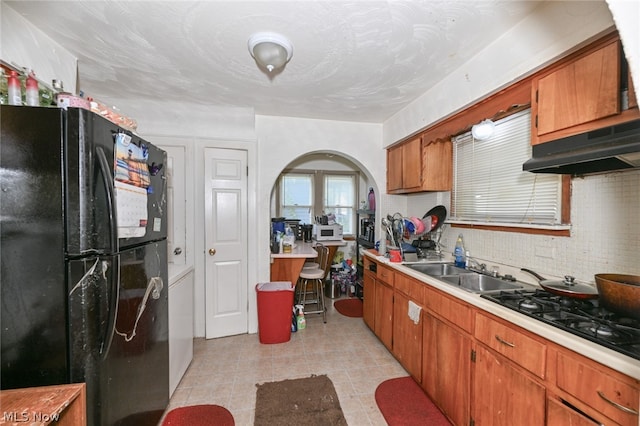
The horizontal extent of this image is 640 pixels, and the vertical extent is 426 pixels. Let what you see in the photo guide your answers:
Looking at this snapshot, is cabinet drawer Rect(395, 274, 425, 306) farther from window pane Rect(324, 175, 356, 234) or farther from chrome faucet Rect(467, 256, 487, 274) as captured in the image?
window pane Rect(324, 175, 356, 234)

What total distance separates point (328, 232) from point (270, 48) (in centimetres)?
311

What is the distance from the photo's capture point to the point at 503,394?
1239mm

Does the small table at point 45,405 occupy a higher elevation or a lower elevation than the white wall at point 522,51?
lower

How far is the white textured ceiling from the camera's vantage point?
134 cm

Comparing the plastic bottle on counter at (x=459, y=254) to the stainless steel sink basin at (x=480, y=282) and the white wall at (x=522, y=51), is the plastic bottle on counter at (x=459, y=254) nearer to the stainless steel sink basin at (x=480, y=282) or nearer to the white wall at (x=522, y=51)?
the stainless steel sink basin at (x=480, y=282)

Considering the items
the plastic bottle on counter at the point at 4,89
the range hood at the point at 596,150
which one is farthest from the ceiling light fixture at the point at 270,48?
the range hood at the point at 596,150

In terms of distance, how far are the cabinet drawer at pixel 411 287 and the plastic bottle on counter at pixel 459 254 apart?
1.78ft

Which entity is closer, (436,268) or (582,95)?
(582,95)

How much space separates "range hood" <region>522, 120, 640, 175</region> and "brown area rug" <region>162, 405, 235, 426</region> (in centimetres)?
242

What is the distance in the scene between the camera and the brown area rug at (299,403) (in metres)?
1.68

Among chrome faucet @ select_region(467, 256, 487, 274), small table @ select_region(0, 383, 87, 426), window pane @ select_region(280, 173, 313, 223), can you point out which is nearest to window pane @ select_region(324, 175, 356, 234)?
window pane @ select_region(280, 173, 313, 223)

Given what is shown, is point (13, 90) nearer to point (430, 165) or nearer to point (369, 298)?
point (430, 165)

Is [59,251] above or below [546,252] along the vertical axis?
above

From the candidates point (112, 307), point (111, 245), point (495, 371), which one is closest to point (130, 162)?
point (111, 245)
